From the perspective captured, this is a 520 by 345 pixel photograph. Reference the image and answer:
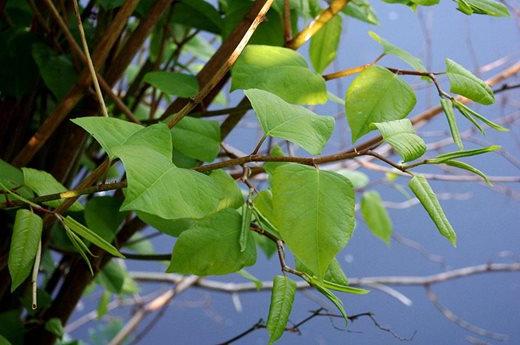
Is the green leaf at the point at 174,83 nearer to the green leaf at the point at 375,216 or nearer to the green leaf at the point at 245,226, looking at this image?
the green leaf at the point at 245,226

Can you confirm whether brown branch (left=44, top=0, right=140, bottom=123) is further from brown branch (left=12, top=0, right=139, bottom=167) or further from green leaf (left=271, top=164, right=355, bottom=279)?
green leaf (left=271, top=164, right=355, bottom=279)

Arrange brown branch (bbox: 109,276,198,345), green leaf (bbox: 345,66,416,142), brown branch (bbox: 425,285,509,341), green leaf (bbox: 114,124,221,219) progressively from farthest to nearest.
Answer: brown branch (bbox: 425,285,509,341) < brown branch (bbox: 109,276,198,345) < green leaf (bbox: 345,66,416,142) < green leaf (bbox: 114,124,221,219)

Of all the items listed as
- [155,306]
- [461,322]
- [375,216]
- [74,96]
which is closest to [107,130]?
[74,96]

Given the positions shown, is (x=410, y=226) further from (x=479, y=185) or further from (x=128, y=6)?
(x=128, y=6)

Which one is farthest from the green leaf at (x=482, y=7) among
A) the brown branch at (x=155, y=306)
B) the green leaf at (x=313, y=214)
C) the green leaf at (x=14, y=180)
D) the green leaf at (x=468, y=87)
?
the brown branch at (x=155, y=306)

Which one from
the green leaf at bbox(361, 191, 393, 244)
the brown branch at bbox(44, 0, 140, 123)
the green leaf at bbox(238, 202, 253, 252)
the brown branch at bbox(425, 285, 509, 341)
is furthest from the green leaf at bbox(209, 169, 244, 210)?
the brown branch at bbox(425, 285, 509, 341)

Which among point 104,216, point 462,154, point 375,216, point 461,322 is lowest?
point 461,322

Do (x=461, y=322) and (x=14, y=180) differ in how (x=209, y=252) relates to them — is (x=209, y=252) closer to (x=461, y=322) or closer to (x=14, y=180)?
(x=14, y=180)

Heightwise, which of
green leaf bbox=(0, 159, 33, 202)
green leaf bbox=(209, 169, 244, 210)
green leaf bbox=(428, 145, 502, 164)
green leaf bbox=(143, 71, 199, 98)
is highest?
green leaf bbox=(428, 145, 502, 164)
